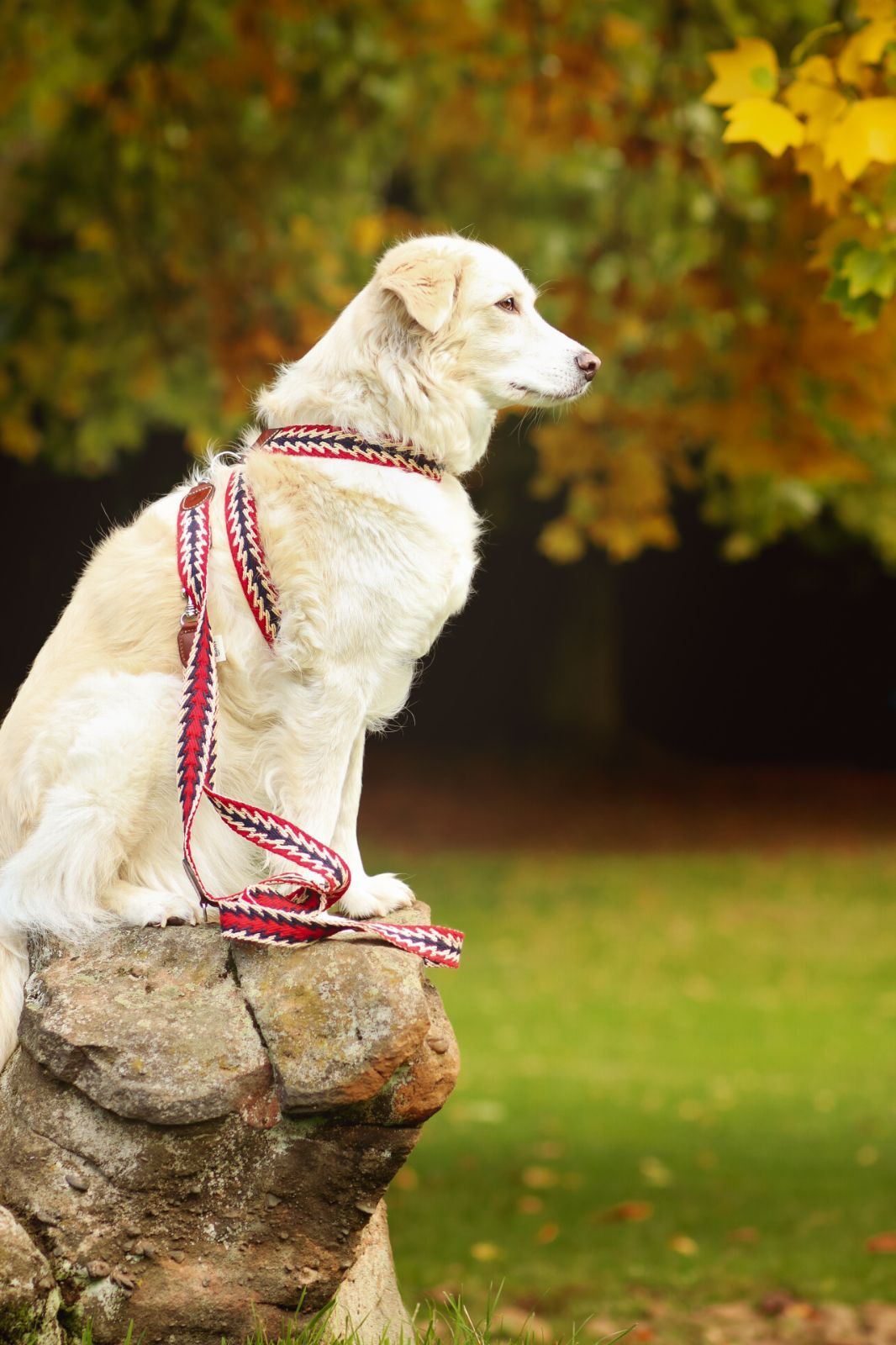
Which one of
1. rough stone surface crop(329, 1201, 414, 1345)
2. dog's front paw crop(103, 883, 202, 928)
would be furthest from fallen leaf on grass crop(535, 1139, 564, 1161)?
dog's front paw crop(103, 883, 202, 928)

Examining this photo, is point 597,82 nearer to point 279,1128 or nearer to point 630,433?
point 630,433

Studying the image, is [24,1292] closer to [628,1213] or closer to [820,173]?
[820,173]

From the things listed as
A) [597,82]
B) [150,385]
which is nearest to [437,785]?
[150,385]

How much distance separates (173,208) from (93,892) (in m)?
6.89

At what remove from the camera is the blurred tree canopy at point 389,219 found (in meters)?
7.04

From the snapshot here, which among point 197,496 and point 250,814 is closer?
point 250,814

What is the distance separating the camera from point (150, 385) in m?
10.4

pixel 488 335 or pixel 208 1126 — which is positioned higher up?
pixel 488 335

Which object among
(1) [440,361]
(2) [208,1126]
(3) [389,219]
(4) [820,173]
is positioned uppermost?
(3) [389,219]

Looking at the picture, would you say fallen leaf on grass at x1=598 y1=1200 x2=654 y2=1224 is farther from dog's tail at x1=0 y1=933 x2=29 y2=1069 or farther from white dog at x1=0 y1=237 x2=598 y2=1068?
dog's tail at x1=0 y1=933 x2=29 y2=1069

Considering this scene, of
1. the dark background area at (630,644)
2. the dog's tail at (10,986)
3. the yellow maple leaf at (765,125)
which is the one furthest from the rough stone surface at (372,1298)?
the dark background area at (630,644)

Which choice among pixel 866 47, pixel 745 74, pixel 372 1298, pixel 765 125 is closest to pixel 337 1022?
pixel 372 1298

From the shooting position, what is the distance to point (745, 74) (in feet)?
14.8

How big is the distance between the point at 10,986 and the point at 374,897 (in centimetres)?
95
